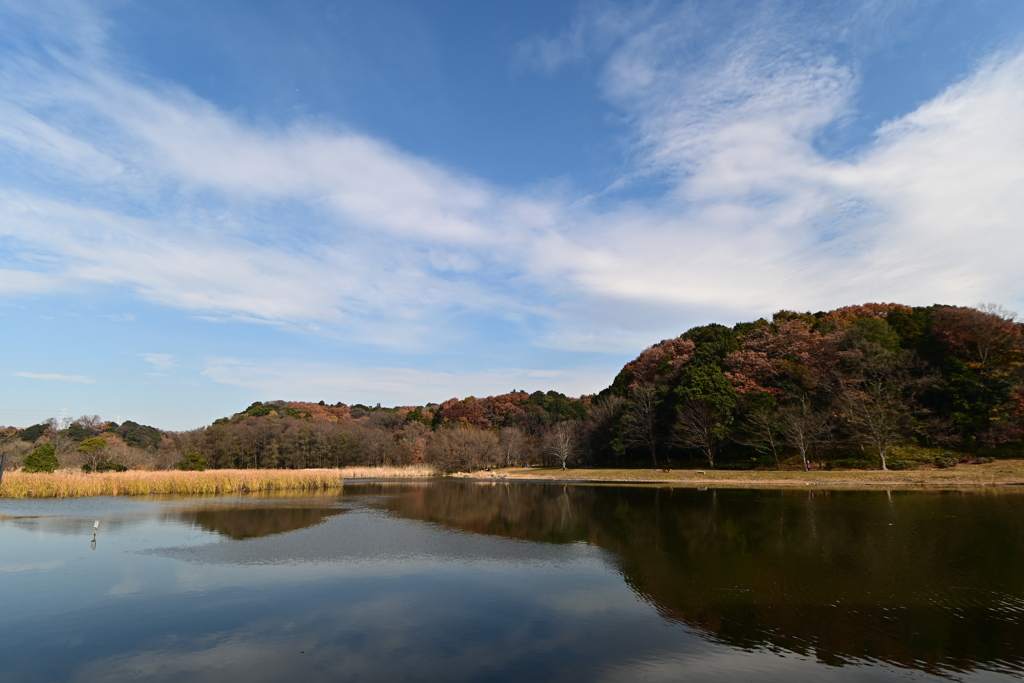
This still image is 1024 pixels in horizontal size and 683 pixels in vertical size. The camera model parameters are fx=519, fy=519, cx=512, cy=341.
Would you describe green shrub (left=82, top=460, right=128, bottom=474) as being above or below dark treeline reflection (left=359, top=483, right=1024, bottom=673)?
above

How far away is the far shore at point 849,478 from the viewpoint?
1334 inches

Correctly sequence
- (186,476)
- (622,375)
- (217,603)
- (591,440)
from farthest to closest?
(622,375)
(591,440)
(186,476)
(217,603)

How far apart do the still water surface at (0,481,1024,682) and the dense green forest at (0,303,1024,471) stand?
21.9 meters

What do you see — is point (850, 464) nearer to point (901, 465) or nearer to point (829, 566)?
point (901, 465)

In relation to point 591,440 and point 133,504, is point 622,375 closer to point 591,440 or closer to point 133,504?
point 591,440

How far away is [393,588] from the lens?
13.4m

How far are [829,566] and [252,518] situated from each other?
2457 centimetres

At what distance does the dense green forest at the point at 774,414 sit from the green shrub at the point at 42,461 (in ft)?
0.80

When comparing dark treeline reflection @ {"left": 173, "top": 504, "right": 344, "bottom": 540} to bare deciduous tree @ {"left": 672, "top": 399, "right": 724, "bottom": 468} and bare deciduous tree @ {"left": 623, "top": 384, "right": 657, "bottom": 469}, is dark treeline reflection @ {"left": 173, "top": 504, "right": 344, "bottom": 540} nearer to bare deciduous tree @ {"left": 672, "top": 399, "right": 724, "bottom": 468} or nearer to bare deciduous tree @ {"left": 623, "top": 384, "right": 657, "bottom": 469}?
bare deciduous tree @ {"left": 672, "top": 399, "right": 724, "bottom": 468}

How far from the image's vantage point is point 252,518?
84.4 ft

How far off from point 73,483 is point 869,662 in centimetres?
4165

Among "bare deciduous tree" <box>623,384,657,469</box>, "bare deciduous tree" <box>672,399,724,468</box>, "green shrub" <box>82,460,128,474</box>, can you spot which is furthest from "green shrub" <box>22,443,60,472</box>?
"bare deciduous tree" <box>623,384,657,469</box>

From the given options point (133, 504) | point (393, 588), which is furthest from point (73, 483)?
point (393, 588)

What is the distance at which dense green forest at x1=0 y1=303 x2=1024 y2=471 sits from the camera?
42062 millimetres
